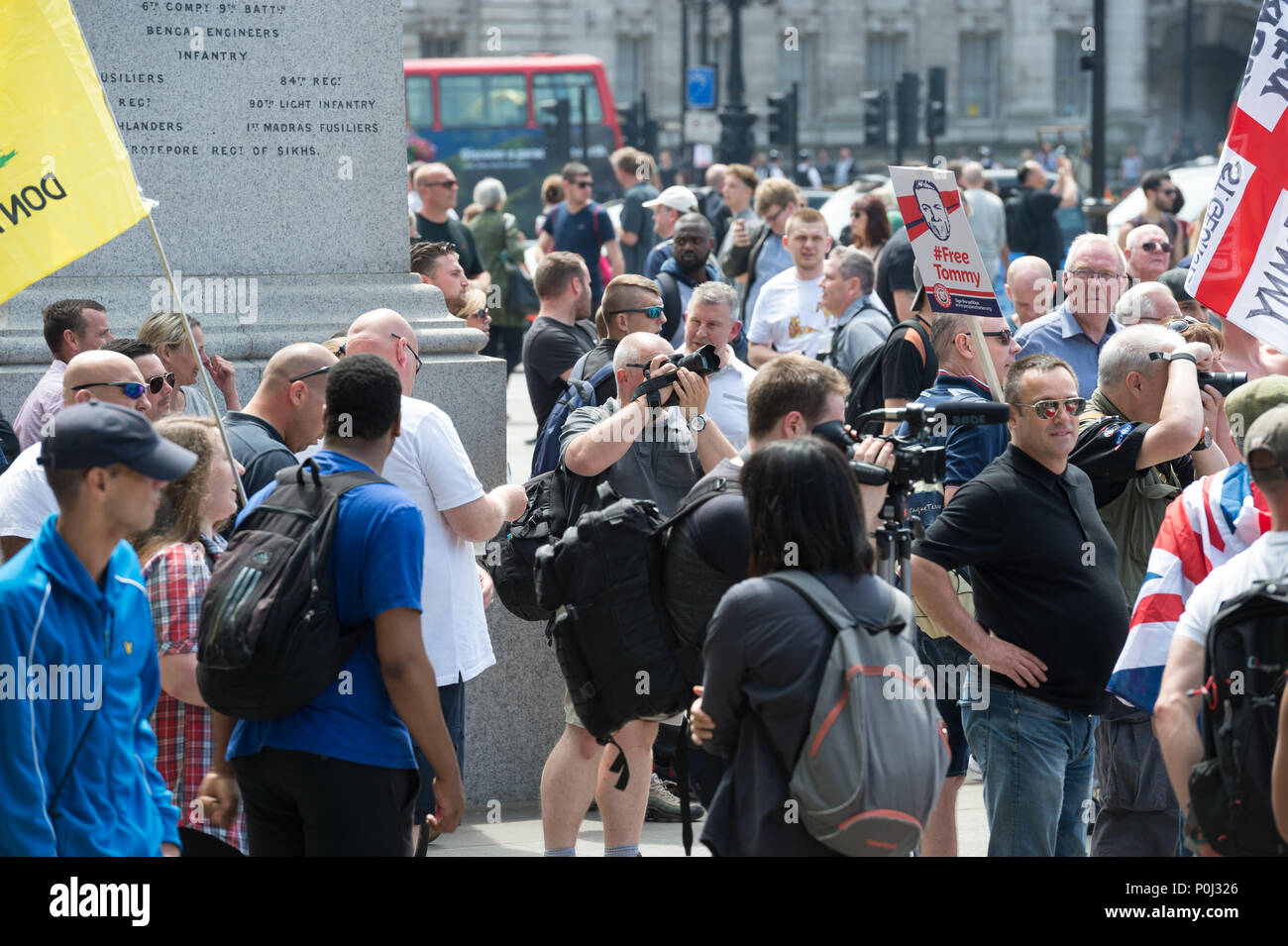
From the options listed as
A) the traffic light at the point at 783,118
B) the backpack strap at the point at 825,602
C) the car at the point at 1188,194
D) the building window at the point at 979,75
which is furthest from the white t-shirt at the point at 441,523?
the building window at the point at 979,75

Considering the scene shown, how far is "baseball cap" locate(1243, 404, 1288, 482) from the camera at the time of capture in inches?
134

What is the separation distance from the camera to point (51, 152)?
4.85 m

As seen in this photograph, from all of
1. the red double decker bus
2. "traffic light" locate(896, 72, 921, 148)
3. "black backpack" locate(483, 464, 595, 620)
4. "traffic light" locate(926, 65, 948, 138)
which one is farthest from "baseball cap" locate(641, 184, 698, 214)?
the red double decker bus

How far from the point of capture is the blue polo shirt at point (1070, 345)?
23.3 feet

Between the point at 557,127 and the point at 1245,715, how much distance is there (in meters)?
27.7

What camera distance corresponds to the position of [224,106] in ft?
22.3

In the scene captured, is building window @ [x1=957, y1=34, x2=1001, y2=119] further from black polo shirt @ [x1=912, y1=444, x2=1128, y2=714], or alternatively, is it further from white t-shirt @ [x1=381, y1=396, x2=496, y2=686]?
white t-shirt @ [x1=381, y1=396, x2=496, y2=686]

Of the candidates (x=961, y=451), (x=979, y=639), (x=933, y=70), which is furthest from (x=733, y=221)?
(x=933, y=70)

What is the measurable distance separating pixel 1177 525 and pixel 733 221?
26.8ft

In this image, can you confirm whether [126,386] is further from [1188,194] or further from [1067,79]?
[1067,79]

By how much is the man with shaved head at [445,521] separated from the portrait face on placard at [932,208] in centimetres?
172

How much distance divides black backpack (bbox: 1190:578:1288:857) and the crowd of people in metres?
0.12

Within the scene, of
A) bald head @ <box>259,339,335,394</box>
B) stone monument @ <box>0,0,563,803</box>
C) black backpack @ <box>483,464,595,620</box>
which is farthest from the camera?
stone monument @ <box>0,0,563,803</box>

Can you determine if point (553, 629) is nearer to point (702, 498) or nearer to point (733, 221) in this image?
point (702, 498)
